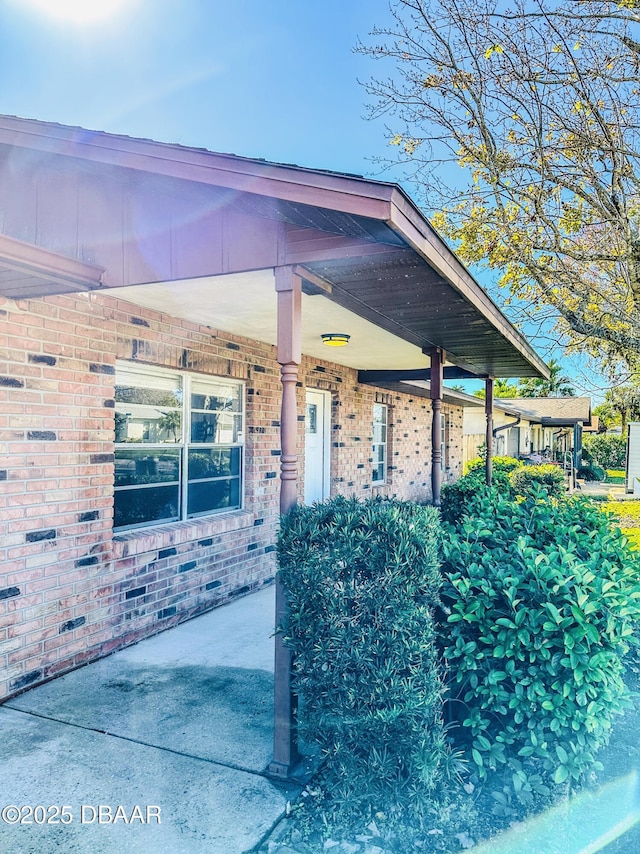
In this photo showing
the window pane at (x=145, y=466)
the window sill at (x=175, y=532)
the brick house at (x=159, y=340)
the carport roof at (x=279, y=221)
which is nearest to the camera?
the carport roof at (x=279, y=221)

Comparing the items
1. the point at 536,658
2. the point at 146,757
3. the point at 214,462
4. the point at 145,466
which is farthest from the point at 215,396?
the point at 536,658

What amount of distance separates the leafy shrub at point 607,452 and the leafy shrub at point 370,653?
103 feet

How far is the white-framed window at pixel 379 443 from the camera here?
10.6 m

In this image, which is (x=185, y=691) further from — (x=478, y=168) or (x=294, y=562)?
(x=478, y=168)

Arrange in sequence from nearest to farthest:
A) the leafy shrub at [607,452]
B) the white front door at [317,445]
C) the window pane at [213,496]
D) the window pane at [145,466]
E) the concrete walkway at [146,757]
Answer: the concrete walkway at [146,757]
the window pane at [145,466]
the window pane at [213,496]
the white front door at [317,445]
the leafy shrub at [607,452]

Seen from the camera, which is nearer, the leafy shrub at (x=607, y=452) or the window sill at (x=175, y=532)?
the window sill at (x=175, y=532)

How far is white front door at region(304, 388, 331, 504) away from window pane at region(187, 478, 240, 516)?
1814 mm

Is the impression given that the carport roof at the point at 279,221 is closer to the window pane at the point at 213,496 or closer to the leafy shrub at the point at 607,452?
the window pane at the point at 213,496

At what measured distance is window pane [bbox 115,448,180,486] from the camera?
4758 mm

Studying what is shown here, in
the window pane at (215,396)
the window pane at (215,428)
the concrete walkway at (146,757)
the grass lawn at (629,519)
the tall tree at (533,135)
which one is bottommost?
the concrete walkway at (146,757)

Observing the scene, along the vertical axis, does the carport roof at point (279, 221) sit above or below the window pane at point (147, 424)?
above

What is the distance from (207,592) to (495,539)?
3176 millimetres

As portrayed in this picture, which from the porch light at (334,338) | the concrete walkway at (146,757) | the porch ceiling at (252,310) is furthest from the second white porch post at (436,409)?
the concrete walkway at (146,757)

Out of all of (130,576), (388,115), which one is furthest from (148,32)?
(130,576)
